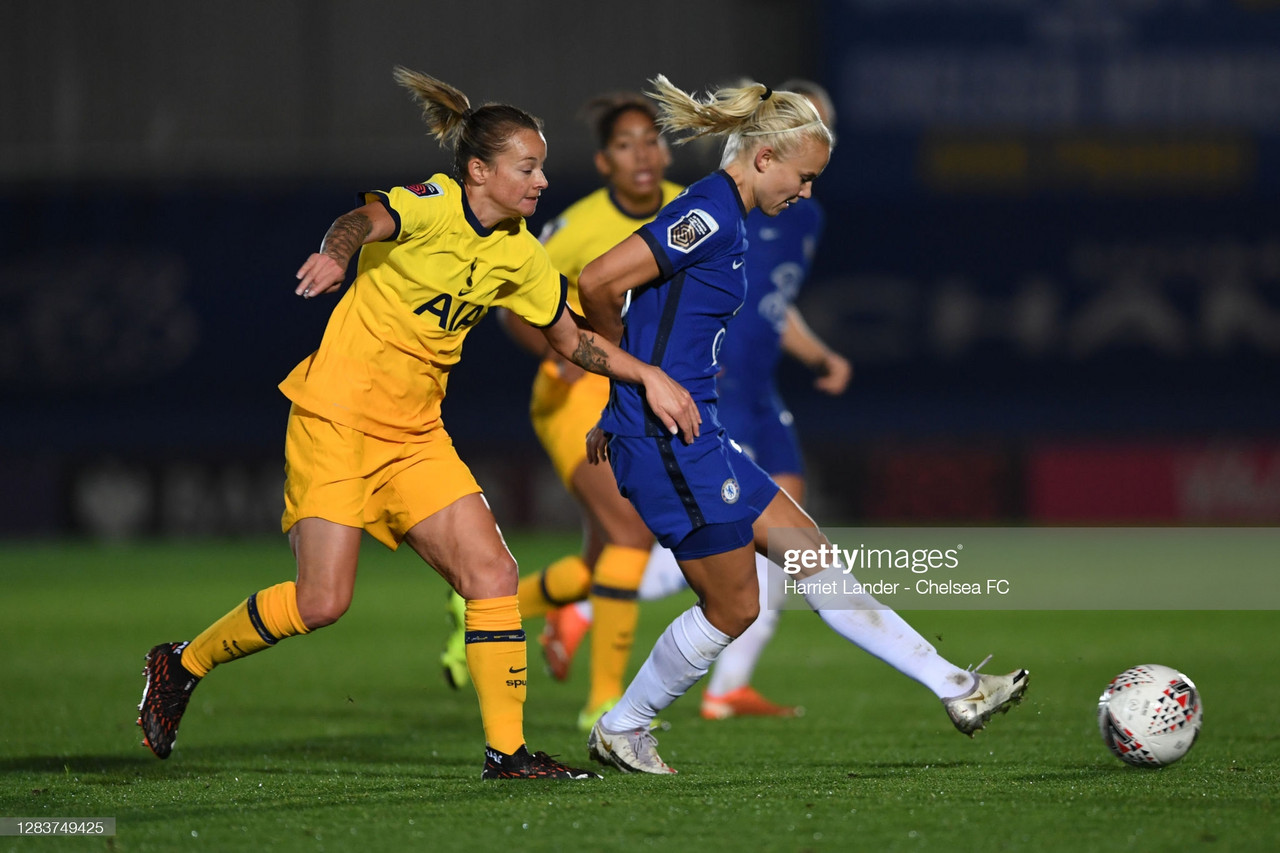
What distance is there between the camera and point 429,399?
181 inches

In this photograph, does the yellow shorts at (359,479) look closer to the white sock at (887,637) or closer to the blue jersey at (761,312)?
the white sock at (887,637)

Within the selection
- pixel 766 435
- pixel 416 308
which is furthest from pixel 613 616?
pixel 416 308

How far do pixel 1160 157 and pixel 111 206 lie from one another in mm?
8754

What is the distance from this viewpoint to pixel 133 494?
14219 millimetres

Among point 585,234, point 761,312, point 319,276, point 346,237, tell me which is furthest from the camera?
point 761,312

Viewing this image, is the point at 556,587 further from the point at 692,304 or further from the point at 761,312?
the point at 692,304

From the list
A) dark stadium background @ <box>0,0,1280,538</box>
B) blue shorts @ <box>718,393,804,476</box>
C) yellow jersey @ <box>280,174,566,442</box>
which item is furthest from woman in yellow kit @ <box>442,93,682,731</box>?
dark stadium background @ <box>0,0,1280,538</box>

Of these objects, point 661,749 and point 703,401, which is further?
point 661,749

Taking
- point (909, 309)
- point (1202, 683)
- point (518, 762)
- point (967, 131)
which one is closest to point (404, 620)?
point (1202, 683)

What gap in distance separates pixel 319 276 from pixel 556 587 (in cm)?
264

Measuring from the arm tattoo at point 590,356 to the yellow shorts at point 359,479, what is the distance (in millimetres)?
424

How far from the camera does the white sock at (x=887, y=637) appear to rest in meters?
4.52

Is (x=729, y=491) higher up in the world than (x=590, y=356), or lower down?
lower down

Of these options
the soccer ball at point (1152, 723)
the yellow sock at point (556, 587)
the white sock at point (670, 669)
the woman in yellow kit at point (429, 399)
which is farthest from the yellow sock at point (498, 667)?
the yellow sock at point (556, 587)
